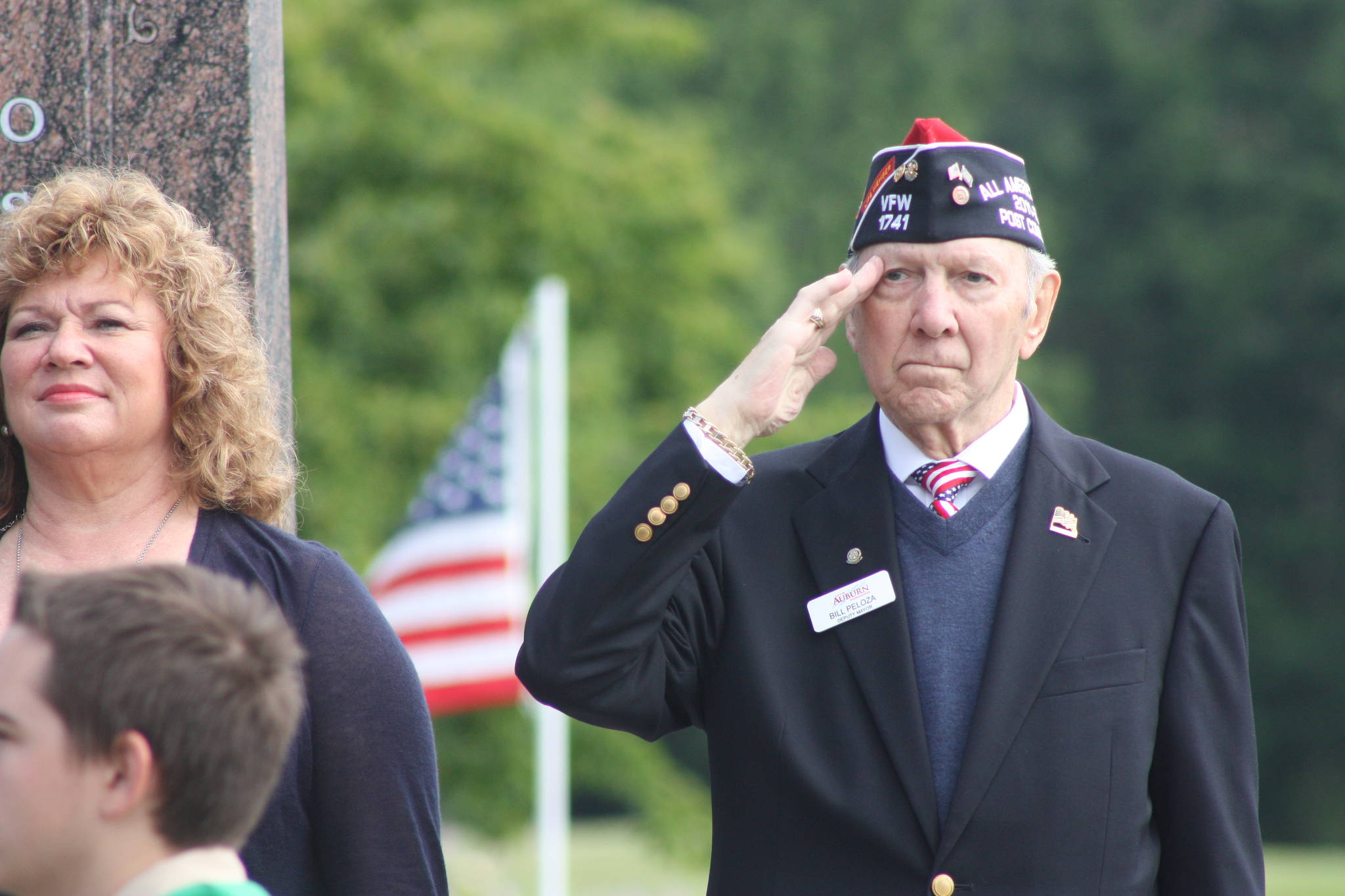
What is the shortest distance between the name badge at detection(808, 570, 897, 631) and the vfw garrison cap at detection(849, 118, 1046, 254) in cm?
57

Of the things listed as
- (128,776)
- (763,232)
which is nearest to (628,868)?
(763,232)

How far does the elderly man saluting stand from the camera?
2.62m

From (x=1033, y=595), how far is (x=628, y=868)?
18.6 metres

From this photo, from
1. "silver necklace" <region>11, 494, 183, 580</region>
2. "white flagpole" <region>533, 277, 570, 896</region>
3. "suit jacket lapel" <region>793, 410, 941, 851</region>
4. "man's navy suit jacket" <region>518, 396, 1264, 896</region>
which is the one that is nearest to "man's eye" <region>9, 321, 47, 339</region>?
"silver necklace" <region>11, 494, 183, 580</region>

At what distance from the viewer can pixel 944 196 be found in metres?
2.87

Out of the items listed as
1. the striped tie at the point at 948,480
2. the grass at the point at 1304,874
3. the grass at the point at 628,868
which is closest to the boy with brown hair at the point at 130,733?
the striped tie at the point at 948,480

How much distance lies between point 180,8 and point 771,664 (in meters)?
1.66

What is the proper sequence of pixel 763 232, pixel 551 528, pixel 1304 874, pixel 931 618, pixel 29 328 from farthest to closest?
pixel 763 232 < pixel 1304 874 < pixel 551 528 < pixel 931 618 < pixel 29 328

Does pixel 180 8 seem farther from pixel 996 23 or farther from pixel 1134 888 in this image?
pixel 996 23

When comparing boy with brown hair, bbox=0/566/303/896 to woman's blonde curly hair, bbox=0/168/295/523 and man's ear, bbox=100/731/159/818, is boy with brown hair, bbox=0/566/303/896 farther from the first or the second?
woman's blonde curly hair, bbox=0/168/295/523

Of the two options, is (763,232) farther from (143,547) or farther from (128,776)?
(128,776)

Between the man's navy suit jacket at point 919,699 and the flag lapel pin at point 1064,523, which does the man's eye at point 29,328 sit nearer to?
the man's navy suit jacket at point 919,699

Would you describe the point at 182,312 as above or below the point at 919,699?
above

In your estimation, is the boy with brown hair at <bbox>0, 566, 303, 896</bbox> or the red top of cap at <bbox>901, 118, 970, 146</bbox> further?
the red top of cap at <bbox>901, 118, 970, 146</bbox>
